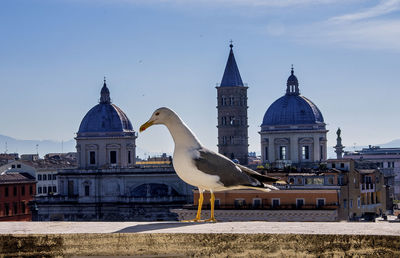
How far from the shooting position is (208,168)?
8.91 metres

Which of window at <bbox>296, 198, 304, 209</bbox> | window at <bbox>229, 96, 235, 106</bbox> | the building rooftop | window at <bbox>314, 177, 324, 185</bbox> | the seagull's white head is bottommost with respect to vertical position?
window at <bbox>296, 198, 304, 209</bbox>

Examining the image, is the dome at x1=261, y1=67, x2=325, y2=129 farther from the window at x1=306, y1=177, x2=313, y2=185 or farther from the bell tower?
the window at x1=306, y1=177, x2=313, y2=185

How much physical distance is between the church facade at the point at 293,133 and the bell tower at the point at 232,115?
330 inches

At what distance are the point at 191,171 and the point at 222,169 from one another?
0.40m

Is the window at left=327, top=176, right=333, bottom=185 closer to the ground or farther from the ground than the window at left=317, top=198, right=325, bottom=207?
farther from the ground

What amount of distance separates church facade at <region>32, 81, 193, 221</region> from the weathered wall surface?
78672 mm

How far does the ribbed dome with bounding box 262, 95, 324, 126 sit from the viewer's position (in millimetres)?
101562

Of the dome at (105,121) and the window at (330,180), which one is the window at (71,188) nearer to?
the dome at (105,121)

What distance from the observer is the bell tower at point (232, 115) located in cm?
11150

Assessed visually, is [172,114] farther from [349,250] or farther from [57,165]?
[57,165]

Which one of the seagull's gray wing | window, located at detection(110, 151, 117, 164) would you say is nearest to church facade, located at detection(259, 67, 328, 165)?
window, located at detection(110, 151, 117, 164)

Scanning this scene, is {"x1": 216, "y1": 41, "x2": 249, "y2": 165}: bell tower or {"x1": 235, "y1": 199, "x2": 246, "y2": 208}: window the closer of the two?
{"x1": 235, "y1": 199, "x2": 246, "y2": 208}: window

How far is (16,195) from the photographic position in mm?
91938

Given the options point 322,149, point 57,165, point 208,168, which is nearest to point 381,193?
point 322,149
